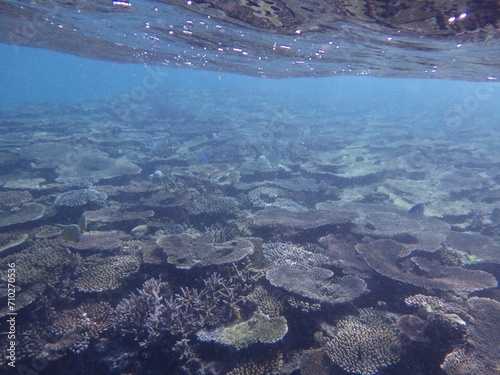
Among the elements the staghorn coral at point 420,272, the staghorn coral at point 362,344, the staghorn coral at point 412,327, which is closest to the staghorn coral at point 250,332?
the staghorn coral at point 362,344

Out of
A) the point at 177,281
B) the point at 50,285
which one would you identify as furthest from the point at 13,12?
the point at 177,281

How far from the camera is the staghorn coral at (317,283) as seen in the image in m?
5.42

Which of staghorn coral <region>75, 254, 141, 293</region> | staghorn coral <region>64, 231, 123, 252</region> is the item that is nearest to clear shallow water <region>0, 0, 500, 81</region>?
staghorn coral <region>64, 231, 123, 252</region>

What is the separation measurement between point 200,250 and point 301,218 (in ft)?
11.4

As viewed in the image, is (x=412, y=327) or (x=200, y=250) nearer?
(x=412, y=327)

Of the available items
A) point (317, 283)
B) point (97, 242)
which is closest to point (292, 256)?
point (317, 283)

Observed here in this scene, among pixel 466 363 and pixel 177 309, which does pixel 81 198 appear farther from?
pixel 466 363

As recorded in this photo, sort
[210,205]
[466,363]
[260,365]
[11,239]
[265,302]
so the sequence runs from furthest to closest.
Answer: [210,205]
[11,239]
[265,302]
[260,365]
[466,363]

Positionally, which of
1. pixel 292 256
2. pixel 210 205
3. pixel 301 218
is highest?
pixel 301 218

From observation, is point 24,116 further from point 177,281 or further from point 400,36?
point 400,36

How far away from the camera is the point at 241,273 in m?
5.98

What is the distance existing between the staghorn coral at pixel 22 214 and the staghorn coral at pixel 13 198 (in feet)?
1.07

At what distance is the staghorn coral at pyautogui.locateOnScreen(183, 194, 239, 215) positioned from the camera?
9344 millimetres

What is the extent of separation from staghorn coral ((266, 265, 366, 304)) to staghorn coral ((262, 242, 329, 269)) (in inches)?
17.9
